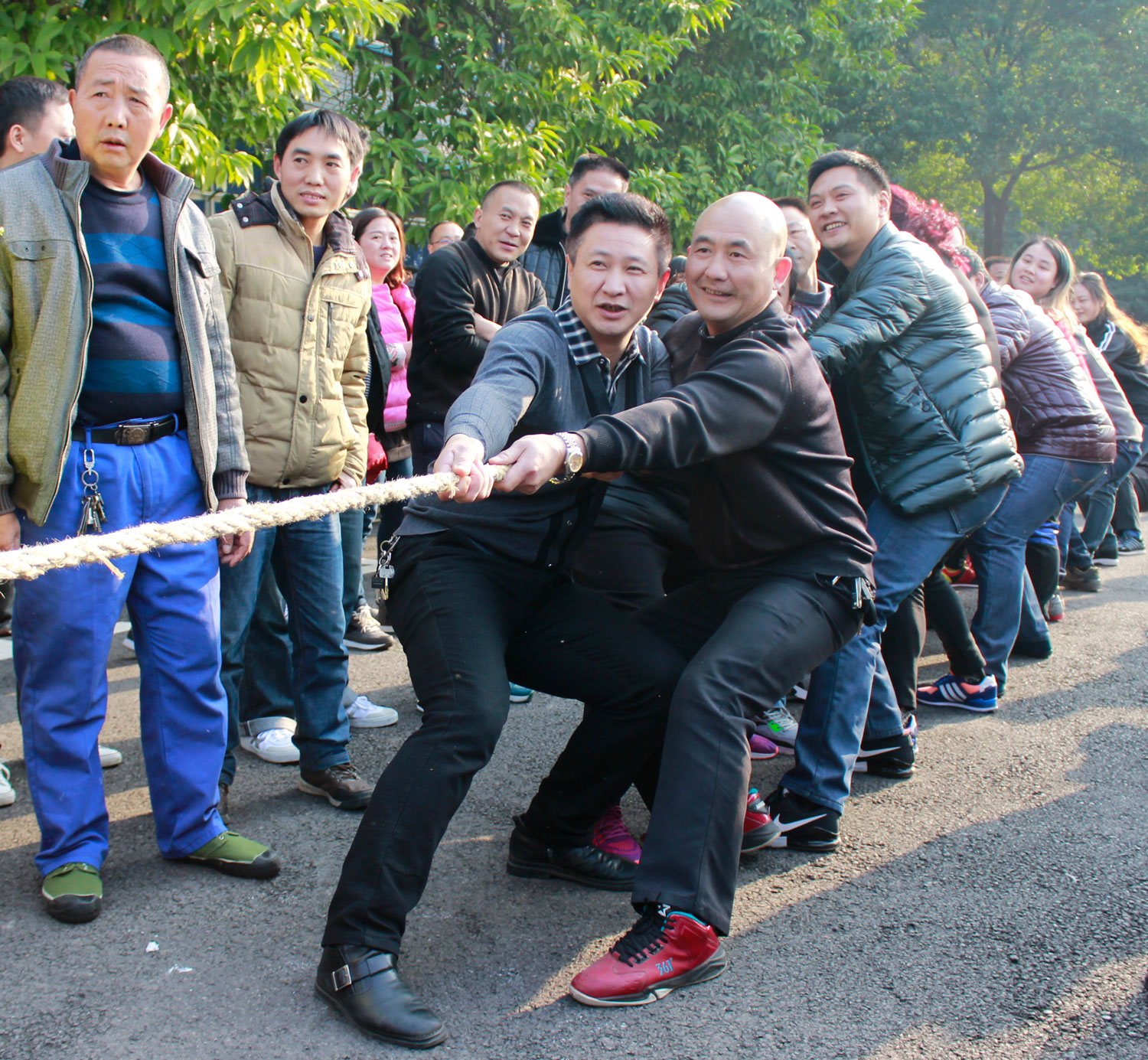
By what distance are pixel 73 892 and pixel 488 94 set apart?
9.38 meters

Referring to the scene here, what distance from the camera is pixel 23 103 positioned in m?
3.51

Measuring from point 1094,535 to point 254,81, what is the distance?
6106 millimetres

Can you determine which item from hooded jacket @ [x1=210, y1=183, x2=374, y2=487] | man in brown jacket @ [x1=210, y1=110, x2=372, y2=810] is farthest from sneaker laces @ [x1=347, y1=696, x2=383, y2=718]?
hooded jacket @ [x1=210, y1=183, x2=374, y2=487]

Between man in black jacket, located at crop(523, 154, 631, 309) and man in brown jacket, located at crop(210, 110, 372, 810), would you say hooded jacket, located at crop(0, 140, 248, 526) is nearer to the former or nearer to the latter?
man in brown jacket, located at crop(210, 110, 372, 810)

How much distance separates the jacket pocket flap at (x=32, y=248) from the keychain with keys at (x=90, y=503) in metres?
0.48

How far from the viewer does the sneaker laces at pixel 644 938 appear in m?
2.48

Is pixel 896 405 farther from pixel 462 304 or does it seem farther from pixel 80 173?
pixel 80 173

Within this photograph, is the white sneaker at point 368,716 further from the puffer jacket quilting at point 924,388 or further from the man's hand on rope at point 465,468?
the man's hand on rope at point 465,468

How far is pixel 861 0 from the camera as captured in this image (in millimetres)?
16312

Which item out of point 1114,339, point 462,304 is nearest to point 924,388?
point 462,304

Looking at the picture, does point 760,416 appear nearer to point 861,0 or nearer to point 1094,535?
point 1094,535

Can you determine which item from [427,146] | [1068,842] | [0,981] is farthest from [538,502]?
[427,146]

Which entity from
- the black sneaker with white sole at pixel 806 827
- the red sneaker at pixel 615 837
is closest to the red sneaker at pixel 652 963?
the red sneaker at pixel 615 837

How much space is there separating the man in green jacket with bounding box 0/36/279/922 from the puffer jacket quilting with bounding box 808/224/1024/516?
6.71 feet
